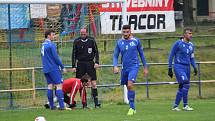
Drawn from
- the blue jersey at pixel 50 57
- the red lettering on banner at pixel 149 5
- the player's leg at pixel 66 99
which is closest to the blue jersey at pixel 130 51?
the blue jersey at pixel 50 57

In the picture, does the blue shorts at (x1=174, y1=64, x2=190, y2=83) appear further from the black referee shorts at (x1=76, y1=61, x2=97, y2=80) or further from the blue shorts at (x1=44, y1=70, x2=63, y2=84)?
the blue shorts at (x1=44, y1=70, x2=63, y2=84)

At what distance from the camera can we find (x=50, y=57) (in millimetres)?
18594

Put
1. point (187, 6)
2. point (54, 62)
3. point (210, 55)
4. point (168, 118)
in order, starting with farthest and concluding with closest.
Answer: point (187, 6), point (210, 55), point (54, 62), point (168, 118)

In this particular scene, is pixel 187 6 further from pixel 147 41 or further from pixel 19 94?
pixel 19 94

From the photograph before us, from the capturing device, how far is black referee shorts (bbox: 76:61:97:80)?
19203 millimetres

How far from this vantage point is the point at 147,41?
36.6 meters

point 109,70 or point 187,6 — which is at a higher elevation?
point 187,6

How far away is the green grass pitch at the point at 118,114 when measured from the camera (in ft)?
53.0

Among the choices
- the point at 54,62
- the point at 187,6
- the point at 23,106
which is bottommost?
the point at 23,106

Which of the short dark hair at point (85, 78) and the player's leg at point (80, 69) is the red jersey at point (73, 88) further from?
the player's leg at point (80, 69)

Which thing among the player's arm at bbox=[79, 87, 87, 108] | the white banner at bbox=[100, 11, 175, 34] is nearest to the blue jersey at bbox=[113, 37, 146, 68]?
the player's arm at bbox=[79, 87, 87, 108]

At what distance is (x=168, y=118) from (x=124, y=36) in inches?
97.4

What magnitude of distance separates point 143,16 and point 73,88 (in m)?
5.15

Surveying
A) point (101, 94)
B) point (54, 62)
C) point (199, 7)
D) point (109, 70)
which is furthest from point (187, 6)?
point (54, 62)
